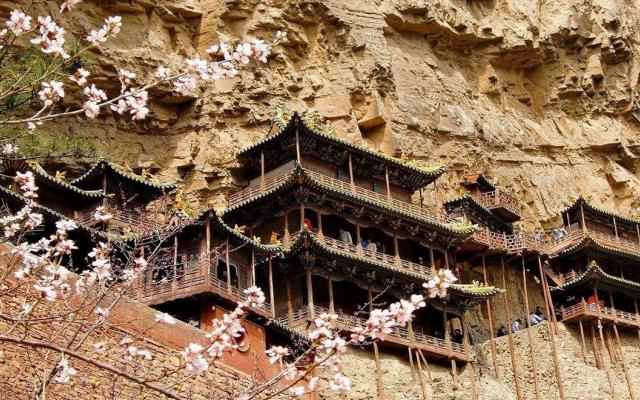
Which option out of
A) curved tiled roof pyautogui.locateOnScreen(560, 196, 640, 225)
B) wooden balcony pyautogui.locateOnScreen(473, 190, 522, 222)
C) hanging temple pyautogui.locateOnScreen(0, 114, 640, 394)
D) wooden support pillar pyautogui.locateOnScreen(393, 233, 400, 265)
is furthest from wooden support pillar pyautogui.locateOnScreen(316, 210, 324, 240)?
curved tiled roof pyautogui.locateOnScreen(560, 196, 640, 225)

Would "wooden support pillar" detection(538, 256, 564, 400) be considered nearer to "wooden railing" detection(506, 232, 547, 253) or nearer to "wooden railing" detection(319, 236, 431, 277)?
"wooden railing" detection(506, 232, 547, 253)

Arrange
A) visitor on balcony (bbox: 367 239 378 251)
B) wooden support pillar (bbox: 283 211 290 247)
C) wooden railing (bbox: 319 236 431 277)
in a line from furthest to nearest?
visitor on balcony (bbox: 367 239 378 251)
wooden railing (bbox: 319 236 431 277)
wooden support pillar (bbox: 283 211 290 247)

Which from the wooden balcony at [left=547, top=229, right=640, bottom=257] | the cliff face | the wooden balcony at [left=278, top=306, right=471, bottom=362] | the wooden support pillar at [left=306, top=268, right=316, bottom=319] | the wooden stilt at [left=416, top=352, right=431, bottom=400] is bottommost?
the wooden stilt at [left=416, top=352, right=431, bottom=400]

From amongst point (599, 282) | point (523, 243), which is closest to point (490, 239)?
point (523, 243)

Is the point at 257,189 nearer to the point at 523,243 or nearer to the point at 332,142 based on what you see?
the point at 332,142

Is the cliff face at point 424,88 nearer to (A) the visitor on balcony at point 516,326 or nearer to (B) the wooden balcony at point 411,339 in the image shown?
(A) the visitor on balcony at point 516,326

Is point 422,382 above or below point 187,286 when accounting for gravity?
below

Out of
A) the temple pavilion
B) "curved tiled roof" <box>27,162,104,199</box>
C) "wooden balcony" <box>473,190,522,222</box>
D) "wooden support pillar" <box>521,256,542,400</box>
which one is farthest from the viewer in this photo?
"wooden balcony" <box>473,190,522,222</box>

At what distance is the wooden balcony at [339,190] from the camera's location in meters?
32.0

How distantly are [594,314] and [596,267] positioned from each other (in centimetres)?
218

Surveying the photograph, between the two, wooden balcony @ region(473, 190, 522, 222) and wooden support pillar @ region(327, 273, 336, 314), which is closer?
wooden support pillar @ region(327, 273, 336, 314)

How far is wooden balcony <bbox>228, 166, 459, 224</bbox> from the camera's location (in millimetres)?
32031

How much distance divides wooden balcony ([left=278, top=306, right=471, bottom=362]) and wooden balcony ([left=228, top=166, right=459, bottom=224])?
14.7 feet

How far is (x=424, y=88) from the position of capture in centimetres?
4281
